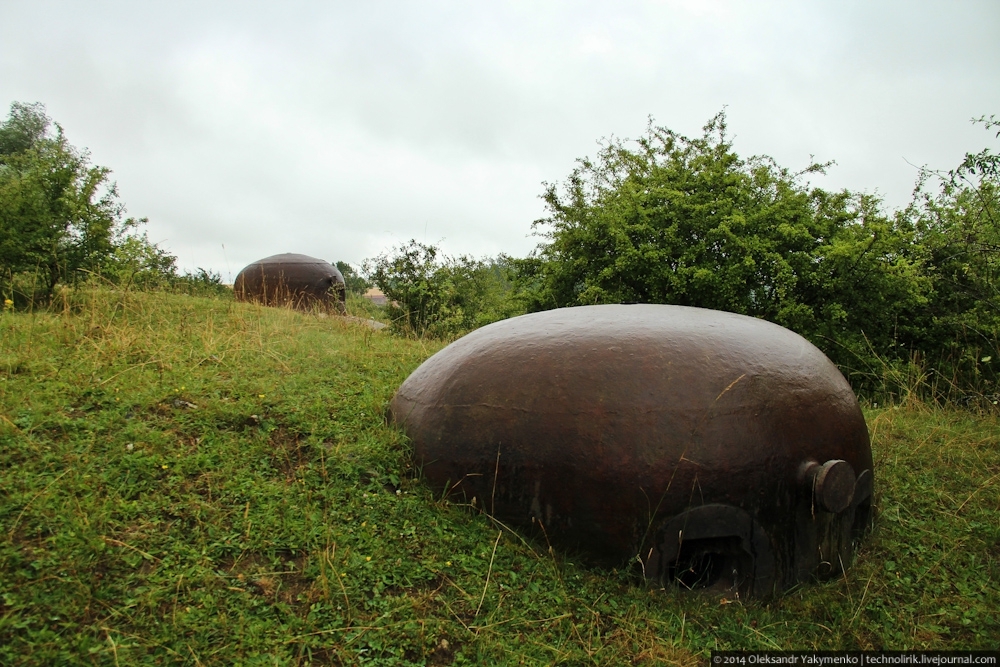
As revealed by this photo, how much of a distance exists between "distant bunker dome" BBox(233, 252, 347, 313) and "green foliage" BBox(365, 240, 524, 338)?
4.03m

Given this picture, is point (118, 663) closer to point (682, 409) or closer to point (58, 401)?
point (58, 401)

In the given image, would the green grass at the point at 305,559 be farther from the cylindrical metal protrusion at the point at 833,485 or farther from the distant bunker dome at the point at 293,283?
the distant bunker dome at the point at 293,283

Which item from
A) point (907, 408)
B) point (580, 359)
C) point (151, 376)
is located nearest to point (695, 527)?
point (580, 359)

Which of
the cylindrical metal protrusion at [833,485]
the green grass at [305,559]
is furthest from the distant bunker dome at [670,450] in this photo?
the green grass at [305,559]

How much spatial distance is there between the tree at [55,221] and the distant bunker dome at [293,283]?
6.36 metres

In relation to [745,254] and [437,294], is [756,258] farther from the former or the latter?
[437,294]

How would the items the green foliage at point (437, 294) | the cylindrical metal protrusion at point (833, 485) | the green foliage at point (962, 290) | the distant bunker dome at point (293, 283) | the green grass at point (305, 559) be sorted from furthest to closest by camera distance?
the distant bunker dome at point (293, 283) → the green foliage at point (437, 294) → the green foliage at point (962, 290) → the cylindrical metal protrusion at point (833, 485) → the green grass at point (305, 559)

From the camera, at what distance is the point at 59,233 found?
29.5ft

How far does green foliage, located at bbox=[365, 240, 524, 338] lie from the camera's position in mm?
11531

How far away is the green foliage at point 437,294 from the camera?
37.8 feet

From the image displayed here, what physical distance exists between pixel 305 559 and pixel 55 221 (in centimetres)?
810

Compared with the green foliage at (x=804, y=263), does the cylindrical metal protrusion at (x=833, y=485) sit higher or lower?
lower

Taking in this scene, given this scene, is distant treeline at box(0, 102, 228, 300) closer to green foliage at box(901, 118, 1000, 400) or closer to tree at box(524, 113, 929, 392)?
tree at box(524, 113, 929, 392)

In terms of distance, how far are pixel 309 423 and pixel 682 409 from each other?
8.51 ft
